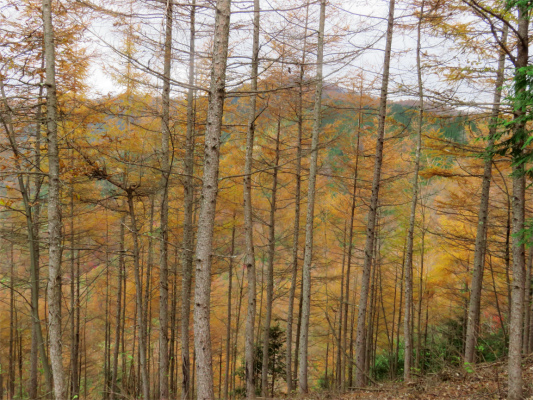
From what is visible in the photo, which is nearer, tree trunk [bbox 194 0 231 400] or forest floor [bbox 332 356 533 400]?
tree trunk [bbox 194 0 231 400]

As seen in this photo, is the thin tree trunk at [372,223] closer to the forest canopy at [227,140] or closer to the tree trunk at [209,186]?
the forest canopy at [227,140]

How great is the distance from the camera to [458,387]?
19.9 feet

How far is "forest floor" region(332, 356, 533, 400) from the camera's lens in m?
5.46

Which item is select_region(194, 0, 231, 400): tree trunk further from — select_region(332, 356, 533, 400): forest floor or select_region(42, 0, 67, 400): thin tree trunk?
select_region(332, 356, 533, 400): forest floor

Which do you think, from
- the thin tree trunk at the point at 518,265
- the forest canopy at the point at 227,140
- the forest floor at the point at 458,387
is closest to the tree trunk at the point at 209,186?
the forest canopy at the point at 227,140

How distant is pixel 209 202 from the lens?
12.2ft

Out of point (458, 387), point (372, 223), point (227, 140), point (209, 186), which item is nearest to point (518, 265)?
point (458, 387)

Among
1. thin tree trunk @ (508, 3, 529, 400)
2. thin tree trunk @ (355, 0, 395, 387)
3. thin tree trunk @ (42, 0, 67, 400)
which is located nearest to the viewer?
thin tree trunk @ (508, 3, 529, 400)

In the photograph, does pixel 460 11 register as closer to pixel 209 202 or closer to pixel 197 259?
pixel 209 202

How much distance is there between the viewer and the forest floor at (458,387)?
5461 mm

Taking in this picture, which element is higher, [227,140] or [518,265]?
[227,140]

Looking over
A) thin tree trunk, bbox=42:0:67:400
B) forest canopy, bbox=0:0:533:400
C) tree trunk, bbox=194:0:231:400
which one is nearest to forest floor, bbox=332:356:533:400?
forest canopy, bbox=0:0:533:400

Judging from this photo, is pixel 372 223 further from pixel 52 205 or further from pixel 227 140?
pixel 52 205

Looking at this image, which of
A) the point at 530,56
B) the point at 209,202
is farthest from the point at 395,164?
the point at 209,202
